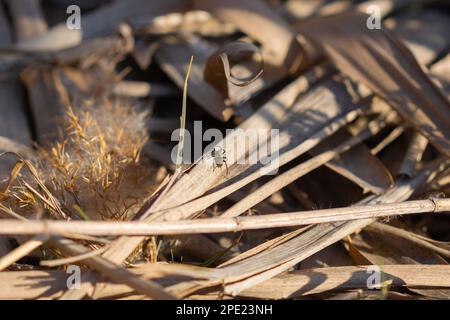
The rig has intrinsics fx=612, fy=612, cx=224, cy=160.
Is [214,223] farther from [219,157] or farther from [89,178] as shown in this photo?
[89,178]

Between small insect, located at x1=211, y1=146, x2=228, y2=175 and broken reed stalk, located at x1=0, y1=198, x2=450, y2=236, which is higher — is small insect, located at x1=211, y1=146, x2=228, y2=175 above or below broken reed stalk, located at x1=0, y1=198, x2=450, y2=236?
above

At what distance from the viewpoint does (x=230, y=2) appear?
1700 mm

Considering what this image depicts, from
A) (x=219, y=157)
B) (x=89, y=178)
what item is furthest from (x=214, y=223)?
(x=89, y=178)

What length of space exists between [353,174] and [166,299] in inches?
21.7

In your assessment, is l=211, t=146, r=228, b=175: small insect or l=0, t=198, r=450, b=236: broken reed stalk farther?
l=211, t=146, r=228, b=175: small insect

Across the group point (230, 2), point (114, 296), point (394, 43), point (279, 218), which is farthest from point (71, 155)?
point (394, 43)

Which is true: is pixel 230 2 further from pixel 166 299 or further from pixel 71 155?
pixel 166 299

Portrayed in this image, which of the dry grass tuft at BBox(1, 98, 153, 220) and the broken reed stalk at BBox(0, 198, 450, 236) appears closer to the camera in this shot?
the broken reed stalk at BBox(0, 198, 450, 236)

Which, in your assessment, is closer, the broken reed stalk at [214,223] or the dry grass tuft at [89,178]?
the broken reed stalk at [214,223]

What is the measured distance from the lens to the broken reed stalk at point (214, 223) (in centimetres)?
94

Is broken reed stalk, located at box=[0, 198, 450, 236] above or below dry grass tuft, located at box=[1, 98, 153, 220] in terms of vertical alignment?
below

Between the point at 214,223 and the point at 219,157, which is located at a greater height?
the point at 219,157

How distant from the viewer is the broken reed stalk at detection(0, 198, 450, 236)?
36.9 inches

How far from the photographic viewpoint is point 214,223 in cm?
103
